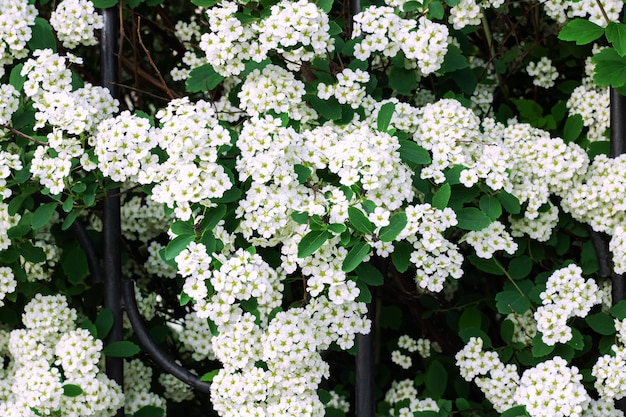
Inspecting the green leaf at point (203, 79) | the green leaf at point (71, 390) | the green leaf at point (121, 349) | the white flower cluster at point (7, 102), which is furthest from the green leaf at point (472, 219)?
the white flower cluster at point (7, 102)

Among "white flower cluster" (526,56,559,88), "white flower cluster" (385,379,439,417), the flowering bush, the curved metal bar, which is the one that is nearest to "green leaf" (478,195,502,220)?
the flowering bush

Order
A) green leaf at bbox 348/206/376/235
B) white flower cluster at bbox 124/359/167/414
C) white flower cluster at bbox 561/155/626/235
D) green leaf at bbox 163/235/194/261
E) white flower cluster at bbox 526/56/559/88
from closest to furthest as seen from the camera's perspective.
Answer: green leaf at bbox 348/206/376/235
green leaf at bbox 163/235/194/261
white flower cluster at bbox 561/155/626/235
white flower cluster at bbox 124/359/167/414
white flower cluster at bbox 526/56/559/88

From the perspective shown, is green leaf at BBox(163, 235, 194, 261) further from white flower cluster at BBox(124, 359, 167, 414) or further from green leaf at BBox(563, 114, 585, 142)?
green leaf at BBox(563, 114, 585, 142)

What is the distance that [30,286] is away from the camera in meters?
3.05

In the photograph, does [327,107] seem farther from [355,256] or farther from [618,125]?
[618,125]

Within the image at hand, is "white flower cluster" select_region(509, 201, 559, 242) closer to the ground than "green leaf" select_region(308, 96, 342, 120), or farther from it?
closer to the ground

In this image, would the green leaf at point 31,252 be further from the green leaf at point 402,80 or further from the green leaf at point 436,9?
the green leaf at point 436,9

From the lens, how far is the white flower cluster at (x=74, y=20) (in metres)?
2.93

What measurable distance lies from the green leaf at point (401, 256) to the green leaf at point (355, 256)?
19 cm

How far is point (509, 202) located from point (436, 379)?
73 cm

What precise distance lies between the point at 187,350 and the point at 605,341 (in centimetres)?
154

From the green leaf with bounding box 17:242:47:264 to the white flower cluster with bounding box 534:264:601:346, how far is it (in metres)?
1.47

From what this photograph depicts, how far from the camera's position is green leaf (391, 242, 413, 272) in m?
2.65

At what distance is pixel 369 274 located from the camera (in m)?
2.70
